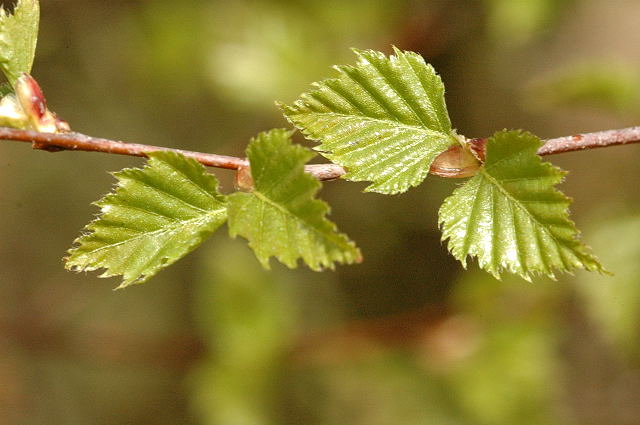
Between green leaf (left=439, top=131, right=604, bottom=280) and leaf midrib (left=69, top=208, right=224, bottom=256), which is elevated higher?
leaf midrib (left=69, top=208, right=224, bottom=256)

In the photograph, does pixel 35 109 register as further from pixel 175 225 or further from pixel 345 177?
pixel 345 177

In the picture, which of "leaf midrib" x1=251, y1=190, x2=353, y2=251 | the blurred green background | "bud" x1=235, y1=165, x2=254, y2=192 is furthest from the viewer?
the blurred green background

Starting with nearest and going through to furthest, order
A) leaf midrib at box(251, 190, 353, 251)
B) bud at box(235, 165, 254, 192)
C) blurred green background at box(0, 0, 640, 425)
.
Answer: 1. leaf midrib at box(251, 190, 353, 251)
2. bud at box(235, 165, 254, 192)
3. blurred green background at box(0, 0, 640, 425)

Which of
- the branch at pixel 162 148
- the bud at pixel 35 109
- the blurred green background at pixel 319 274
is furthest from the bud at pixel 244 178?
the blurred green background at pixel 319 274

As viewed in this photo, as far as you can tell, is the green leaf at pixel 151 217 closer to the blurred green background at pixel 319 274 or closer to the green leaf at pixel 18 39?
the green leaf at pixel 18 39

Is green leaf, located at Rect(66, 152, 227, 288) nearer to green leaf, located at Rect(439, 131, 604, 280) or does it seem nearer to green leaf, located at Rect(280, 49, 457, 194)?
green leaf, located at Rect(280, 49, 457, 194)

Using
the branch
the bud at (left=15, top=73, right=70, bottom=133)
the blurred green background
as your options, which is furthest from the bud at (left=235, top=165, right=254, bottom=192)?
the blurred green background

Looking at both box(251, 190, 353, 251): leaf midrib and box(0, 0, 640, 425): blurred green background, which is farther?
box(0, 0, 640, 425): blurred green background
